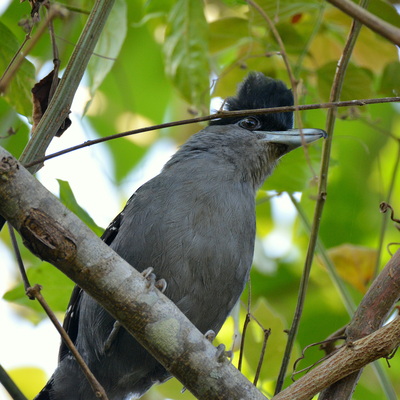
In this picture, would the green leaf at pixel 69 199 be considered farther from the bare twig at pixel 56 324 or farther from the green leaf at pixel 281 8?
the green leaf at pixel 281 8

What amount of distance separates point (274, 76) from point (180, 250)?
1.74 meters

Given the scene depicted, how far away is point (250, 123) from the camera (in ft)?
15.1

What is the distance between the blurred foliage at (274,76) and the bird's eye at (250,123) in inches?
12.1

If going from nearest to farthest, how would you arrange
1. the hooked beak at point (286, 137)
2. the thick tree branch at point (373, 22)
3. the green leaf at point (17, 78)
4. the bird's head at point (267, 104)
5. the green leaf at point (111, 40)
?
the thick tree branch at point (373, 22), the green leaf at point (17, 78), the green leaf at point (111, 40), the hooked beak at point (286, 137), the bird's head at point (267, 104)

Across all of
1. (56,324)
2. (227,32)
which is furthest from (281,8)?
(56,324)

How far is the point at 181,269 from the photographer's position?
3.61 metres

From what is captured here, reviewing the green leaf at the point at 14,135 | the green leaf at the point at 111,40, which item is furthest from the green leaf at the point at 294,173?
the green leaf at the point at 14,135

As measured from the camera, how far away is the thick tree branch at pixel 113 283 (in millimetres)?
2359

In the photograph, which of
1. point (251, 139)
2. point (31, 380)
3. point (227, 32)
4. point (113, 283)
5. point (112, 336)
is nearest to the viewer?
point (113, 283)

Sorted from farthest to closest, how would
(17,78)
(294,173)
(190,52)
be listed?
(294,173)
(190,52)
(17,78)

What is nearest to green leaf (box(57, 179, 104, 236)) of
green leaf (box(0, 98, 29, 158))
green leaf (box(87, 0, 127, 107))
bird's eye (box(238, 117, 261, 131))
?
green leaf (box(0, 98, 29, 158))

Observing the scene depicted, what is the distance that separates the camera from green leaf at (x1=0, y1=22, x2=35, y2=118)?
3.42m

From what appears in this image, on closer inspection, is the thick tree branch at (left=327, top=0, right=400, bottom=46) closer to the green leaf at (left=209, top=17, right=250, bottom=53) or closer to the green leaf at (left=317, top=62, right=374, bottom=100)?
the green leaf at (left=317, top=62, right=374, bottom=100)

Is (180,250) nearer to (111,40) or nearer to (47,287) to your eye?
(47,287)
